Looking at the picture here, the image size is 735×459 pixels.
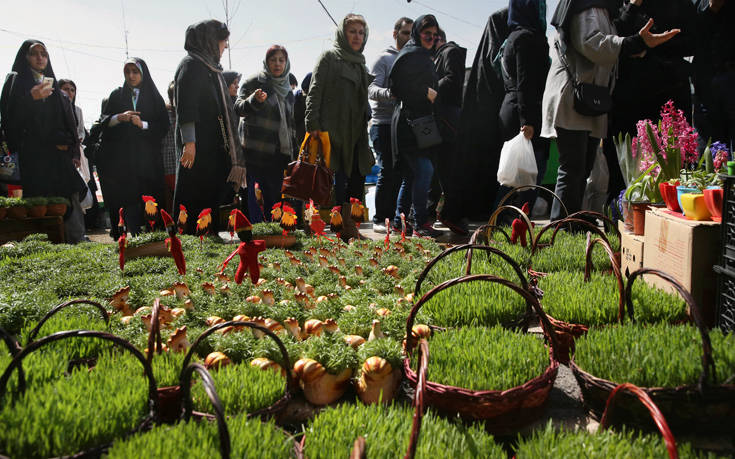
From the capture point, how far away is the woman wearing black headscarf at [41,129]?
18.6 ft

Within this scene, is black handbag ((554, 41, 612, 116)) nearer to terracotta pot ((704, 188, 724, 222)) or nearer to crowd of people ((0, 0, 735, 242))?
crowd of people ((0, 0, 735, 242))

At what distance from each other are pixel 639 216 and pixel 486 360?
1.58m

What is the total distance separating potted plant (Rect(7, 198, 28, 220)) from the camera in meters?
5.56

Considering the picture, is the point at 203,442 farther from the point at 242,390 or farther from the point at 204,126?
the point at 204,126

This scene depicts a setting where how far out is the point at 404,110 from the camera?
514 cm

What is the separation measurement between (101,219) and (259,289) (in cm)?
757

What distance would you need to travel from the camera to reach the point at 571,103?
380 cm

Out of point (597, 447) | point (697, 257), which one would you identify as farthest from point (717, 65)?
point (597, 447)

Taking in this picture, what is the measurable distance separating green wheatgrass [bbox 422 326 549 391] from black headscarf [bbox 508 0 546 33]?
3.46 metres

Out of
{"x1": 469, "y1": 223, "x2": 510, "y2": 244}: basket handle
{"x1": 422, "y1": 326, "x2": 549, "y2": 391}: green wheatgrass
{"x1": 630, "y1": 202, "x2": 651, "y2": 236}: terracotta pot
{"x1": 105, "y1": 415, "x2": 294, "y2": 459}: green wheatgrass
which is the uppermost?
{"x1": 630, "y1": 202, "x2": 651, "y2": 236}: terracotta pot

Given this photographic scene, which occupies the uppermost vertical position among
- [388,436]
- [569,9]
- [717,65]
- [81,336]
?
[569,9]

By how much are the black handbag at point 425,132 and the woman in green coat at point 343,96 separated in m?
0.64

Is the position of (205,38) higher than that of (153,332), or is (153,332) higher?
(205,38)

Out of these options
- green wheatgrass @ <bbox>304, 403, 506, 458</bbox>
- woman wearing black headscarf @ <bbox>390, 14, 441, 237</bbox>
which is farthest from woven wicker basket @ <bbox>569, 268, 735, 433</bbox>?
woman wearing black headscarf @ <bbox>390, 14, 441, 237</bbox>
